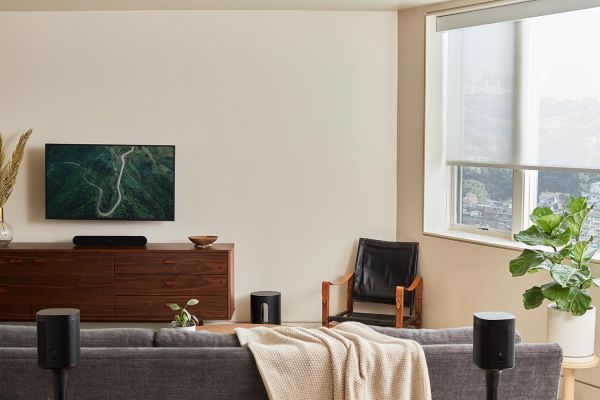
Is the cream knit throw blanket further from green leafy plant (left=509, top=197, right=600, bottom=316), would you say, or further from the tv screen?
the tv screen

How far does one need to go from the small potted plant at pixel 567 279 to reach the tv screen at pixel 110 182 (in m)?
2.99

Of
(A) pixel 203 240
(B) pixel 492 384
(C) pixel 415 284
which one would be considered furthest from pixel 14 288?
(B) pixel 492 384

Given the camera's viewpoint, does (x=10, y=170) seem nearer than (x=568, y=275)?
No

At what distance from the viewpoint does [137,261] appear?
6133 millimetres

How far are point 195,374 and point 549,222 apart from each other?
257cm

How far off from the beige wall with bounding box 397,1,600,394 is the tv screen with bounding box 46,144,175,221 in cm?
191

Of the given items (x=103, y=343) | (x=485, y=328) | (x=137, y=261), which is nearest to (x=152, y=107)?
(x=137, y=261)

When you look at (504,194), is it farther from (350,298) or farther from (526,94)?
(350,298)

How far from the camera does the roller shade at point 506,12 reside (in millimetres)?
5036

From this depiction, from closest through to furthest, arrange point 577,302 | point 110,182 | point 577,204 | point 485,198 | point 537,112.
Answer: point 577,302 < point 577,204 < point 537,112 < point 485,198 < point 110,182

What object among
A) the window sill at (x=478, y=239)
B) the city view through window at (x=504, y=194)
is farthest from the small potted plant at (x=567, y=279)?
the window sill at (x=478, y=239)

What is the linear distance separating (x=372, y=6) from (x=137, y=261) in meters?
2.72

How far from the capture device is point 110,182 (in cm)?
635

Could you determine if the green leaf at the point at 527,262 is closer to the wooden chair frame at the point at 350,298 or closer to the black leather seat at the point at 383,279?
the wooden chair frame at the point at 350,298
